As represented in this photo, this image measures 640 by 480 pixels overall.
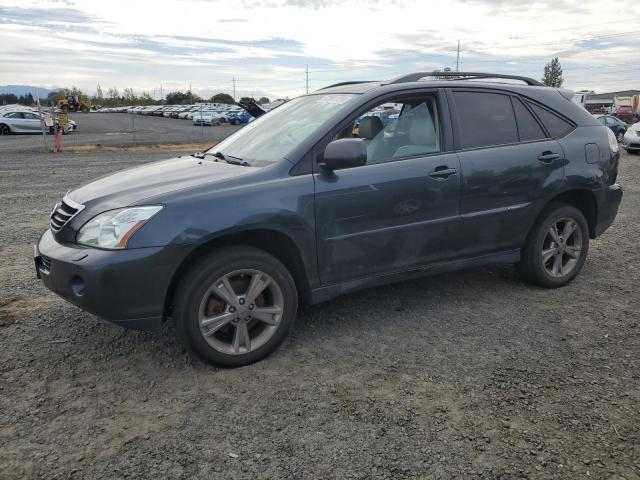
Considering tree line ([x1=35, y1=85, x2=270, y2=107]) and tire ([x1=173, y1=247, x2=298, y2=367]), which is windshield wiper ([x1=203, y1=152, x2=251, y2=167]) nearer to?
tire ([x1=173, y1=247, x2=298, y2=367])

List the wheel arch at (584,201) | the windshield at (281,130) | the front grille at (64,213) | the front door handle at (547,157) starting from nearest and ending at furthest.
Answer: the front grille at (64,213)
the windshield at (281,130)
the front door handle at (547,157)
the wheel arch at (584,201)

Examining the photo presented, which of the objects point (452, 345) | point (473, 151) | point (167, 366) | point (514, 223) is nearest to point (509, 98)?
point (473, 151)

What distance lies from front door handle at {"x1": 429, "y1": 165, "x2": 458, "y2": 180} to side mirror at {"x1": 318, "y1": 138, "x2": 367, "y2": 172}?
71 cm

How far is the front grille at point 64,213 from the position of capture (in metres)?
3.51

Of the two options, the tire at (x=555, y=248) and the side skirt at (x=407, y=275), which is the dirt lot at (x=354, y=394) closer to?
the tire at (x=555, y=248)

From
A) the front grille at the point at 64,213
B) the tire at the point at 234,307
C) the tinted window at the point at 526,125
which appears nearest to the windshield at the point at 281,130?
the tire at the point at 234,307

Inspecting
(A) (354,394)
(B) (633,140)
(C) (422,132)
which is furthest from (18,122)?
(A) (354,394)

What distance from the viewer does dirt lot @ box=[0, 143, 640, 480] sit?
8.56 feet

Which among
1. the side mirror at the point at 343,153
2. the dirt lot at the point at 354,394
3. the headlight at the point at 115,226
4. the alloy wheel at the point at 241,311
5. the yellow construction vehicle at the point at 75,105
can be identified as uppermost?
the yellow construction vehicle at the point at 75,105

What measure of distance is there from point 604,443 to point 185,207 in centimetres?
256

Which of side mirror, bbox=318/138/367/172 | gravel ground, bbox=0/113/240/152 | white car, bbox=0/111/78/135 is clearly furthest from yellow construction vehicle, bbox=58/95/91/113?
side mirror, bbox=318/138/367/172

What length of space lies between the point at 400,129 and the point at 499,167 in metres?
0.86

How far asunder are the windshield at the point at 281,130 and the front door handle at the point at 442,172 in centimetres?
83

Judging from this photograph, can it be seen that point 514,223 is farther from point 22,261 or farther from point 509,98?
→ point 22,261
